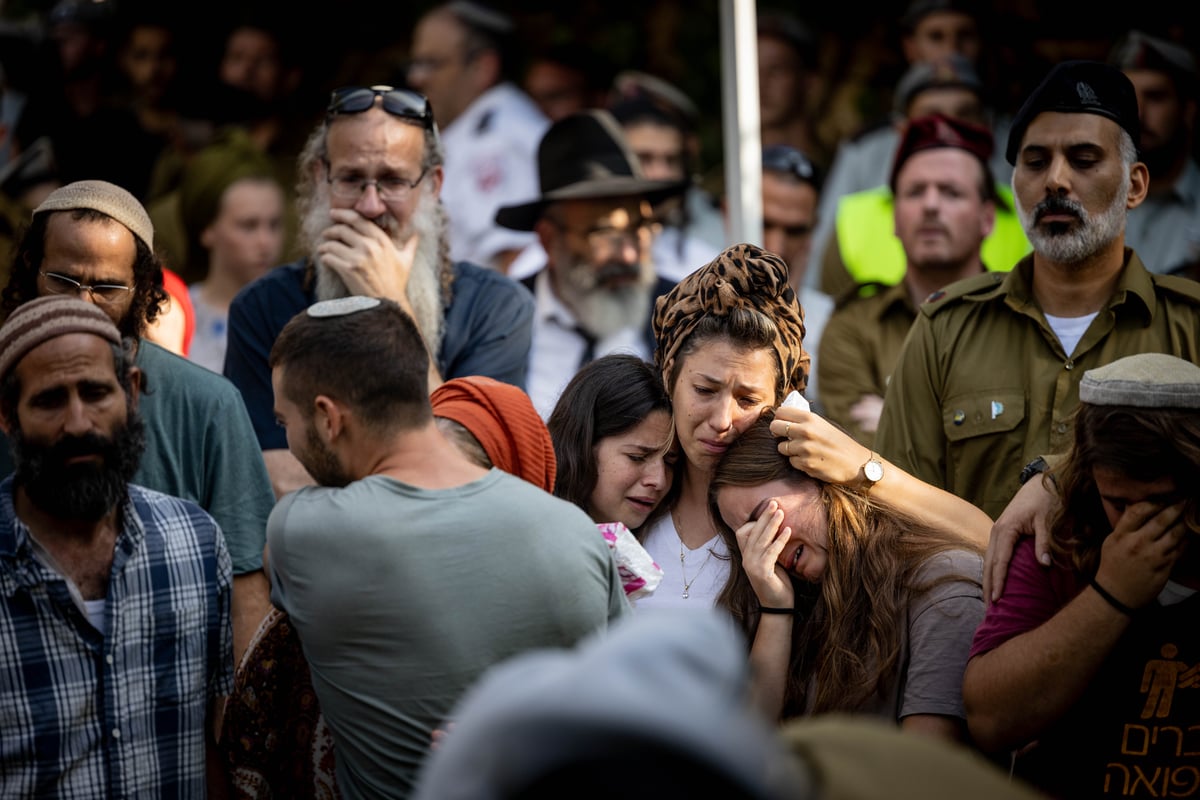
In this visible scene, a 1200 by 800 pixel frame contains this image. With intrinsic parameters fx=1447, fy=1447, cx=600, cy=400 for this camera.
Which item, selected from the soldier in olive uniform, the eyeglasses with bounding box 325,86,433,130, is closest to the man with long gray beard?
the eyeglasses with bounding box 325,86,433,130

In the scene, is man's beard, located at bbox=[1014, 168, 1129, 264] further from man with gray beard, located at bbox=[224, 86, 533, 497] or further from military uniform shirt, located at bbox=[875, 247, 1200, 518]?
man with gray beard, located at bbox=[224, 86, 533, 497]

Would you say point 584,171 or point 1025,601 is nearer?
point 1025,601

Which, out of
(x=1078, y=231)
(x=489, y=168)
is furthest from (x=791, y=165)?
(x=1078, y=231)

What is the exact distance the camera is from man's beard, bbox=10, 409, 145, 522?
295 cm

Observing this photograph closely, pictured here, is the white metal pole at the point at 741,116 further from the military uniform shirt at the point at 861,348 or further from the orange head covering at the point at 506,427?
the orange head covering at the point at 506,427

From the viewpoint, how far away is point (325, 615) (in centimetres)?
262

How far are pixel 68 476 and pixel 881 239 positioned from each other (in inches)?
169

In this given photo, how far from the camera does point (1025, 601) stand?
3.04 m

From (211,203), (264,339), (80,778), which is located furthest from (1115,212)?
(211,203)

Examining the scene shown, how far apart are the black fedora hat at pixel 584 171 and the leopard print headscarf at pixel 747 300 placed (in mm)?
2524

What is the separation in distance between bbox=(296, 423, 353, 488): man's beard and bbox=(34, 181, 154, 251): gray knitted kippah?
1.25 meters

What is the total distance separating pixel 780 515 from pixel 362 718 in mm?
1082

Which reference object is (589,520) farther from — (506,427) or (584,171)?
(584,171)

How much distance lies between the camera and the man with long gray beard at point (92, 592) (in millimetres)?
2867
